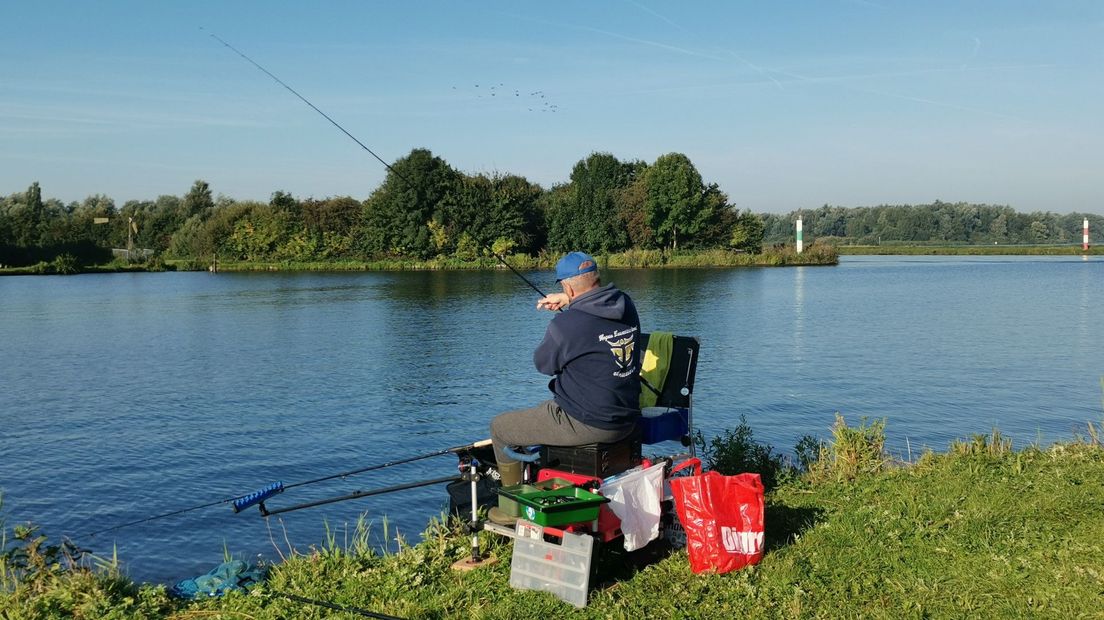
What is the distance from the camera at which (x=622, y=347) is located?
19.6 ft

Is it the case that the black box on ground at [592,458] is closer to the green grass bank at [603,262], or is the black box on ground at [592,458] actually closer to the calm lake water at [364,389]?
the calm lake water at [364,389]

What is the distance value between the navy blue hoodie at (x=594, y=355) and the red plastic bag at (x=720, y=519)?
68cm

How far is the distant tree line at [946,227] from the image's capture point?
16800 cm

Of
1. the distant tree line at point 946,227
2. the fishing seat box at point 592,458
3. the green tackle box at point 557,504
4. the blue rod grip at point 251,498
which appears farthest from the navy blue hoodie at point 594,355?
the distant tree line at point 946,227

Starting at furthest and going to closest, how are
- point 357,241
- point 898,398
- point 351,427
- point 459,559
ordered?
point 357,241 < point 898,398 < point 351,427 < point 459,559

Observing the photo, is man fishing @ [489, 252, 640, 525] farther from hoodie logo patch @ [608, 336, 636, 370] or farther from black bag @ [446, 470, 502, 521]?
black bag @ [446, 470, 502, 521]

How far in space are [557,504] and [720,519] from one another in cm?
105

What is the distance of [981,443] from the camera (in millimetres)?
8703

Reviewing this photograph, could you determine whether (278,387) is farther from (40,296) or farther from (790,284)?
(790,284)

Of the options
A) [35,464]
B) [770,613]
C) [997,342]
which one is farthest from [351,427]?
[997,342]

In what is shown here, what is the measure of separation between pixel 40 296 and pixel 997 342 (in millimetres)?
44872

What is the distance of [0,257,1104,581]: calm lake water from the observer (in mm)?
10555

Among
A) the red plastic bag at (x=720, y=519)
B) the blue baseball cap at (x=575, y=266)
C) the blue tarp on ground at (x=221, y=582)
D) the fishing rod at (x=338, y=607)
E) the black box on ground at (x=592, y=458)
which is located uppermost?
the blue baseball cap at (x=575, y=266)

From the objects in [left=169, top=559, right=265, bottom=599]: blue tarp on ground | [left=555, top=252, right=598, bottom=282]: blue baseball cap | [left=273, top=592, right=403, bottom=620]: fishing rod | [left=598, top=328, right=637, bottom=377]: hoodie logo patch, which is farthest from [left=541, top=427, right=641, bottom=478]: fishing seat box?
[left=169, top=559, right=265, bottom=599]: blue tarp on ground
